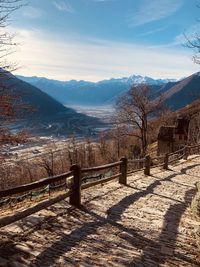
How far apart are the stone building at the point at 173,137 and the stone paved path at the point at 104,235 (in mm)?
48795

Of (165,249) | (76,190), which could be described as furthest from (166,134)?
(165,249)

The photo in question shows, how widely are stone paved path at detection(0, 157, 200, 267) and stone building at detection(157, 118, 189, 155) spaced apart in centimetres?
4879

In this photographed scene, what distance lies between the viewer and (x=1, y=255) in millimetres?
5766

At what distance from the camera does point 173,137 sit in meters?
59.3

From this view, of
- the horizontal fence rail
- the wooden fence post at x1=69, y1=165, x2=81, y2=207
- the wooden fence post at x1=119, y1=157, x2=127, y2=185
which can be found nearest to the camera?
the horizontal fence rail

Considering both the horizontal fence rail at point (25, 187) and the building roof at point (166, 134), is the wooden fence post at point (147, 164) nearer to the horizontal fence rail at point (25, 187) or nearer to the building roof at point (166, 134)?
the horizontal fence rail at point (25, 187)

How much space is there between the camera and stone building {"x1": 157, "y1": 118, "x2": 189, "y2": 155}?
194 ft

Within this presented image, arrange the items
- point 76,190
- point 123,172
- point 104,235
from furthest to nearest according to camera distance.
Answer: point 123,172 < point 76,190 < point 104,235

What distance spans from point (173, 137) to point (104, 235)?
174 ft

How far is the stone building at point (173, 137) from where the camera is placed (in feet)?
194

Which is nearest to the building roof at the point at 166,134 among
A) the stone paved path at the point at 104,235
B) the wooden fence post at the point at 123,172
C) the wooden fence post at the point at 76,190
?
the wooden fence post at the point at 123,172

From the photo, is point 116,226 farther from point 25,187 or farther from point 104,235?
point 25,187

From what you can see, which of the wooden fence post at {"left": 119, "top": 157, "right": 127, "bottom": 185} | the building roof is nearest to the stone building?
the building roof

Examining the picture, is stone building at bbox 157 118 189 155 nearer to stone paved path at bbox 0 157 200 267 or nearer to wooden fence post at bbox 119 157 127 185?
wooden fence post at bbox 119 157 127 185
